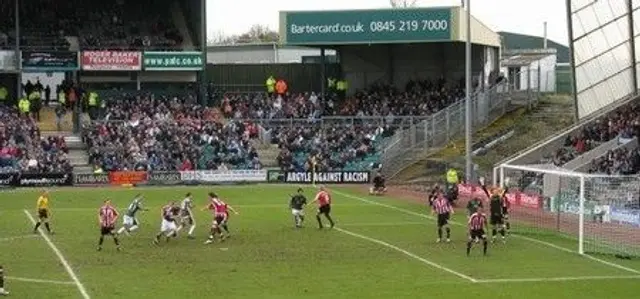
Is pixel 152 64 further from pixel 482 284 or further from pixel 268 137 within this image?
pixel 482 284

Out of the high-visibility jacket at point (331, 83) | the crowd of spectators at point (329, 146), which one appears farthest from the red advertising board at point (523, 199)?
the high-visibility jacket at point (331, 83)

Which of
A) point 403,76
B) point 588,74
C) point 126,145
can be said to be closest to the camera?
point 588,74

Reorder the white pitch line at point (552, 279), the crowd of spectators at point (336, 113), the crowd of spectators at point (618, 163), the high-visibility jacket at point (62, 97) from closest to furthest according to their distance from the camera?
the white pitch line at point (552, 279)
the crowd of spectators at point (618, 163)
the crowd of spectators at point (336, 113)
the high-visibility jacket at point (62, 97)

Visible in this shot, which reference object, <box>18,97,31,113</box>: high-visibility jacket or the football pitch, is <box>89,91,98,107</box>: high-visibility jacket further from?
the football pitch

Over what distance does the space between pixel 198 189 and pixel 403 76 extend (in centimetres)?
2085

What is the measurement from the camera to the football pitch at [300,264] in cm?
2427

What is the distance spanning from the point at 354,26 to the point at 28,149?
19.7 metres

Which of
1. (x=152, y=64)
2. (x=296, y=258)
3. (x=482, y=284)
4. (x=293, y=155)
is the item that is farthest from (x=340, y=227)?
(x=152, y=64)

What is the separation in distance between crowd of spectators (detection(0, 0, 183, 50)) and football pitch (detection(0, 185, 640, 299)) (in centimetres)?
2614

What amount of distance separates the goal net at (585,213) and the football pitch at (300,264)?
0.82m

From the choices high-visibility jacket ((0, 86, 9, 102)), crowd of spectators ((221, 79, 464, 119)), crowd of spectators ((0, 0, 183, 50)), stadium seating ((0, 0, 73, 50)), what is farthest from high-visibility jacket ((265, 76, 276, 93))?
high-visibility jacket ((0, 86, 9, 102))

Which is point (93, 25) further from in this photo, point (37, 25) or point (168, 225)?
point (168, 225)

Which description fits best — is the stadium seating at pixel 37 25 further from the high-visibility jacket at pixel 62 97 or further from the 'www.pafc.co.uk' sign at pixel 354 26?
the 'www.pafc.co.uk' sign at pixel 354 26

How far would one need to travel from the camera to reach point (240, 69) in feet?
238
